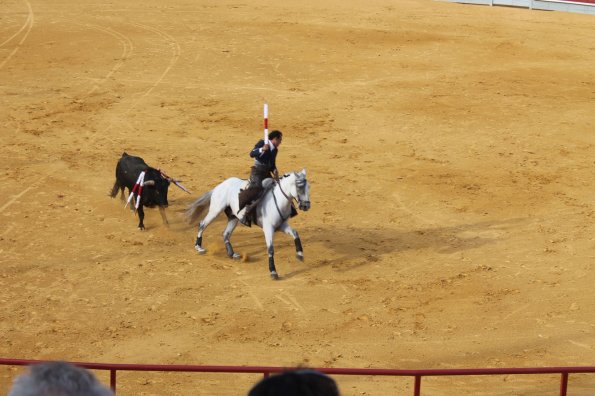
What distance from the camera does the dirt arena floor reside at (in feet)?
33.1

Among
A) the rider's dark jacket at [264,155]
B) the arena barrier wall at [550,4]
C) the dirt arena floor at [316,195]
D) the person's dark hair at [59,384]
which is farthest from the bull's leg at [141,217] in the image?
the arena barrier wall at [550,4]

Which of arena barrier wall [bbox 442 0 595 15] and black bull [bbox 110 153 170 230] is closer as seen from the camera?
black bull [bbox 110 153 170 230]

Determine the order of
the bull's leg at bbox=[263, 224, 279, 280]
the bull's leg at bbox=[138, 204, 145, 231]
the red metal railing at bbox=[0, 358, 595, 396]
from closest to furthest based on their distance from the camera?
1. the red metal railing at bbox=[0, 358, 595, 396]
2. the bull's leg at bbox=[263, 224, 279, 280]
3. the bull's leg at bbox=[138, 204, 145, 231]

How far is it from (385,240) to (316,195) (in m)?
1.82

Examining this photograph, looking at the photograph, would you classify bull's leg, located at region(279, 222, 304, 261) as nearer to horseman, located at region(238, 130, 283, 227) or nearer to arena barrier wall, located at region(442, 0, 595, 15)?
horseman, located at region(238, 130, 283, 227)

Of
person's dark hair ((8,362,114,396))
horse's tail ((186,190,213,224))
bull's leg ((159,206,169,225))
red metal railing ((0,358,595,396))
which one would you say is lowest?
bull's leg ((159,206,169,225))

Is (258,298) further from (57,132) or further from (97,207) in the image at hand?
(57,132)

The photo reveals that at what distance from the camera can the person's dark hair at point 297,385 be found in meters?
2.68

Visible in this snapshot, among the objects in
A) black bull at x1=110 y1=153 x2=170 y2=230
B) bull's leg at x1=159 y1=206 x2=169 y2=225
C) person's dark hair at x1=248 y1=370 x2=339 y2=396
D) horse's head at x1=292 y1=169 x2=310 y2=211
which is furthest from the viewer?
bull's leg at x1=159 y1=206 x2=169 y2=225

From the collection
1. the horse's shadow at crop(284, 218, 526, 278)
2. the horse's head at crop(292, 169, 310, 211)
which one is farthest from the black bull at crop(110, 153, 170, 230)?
the horse's head at crop(292, 169, 310, 211)

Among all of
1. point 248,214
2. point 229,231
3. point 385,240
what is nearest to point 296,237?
point 248,214

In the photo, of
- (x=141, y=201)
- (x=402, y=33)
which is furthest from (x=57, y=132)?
(x=402, y=33)

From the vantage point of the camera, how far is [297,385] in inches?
107

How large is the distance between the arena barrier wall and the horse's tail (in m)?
18.5
